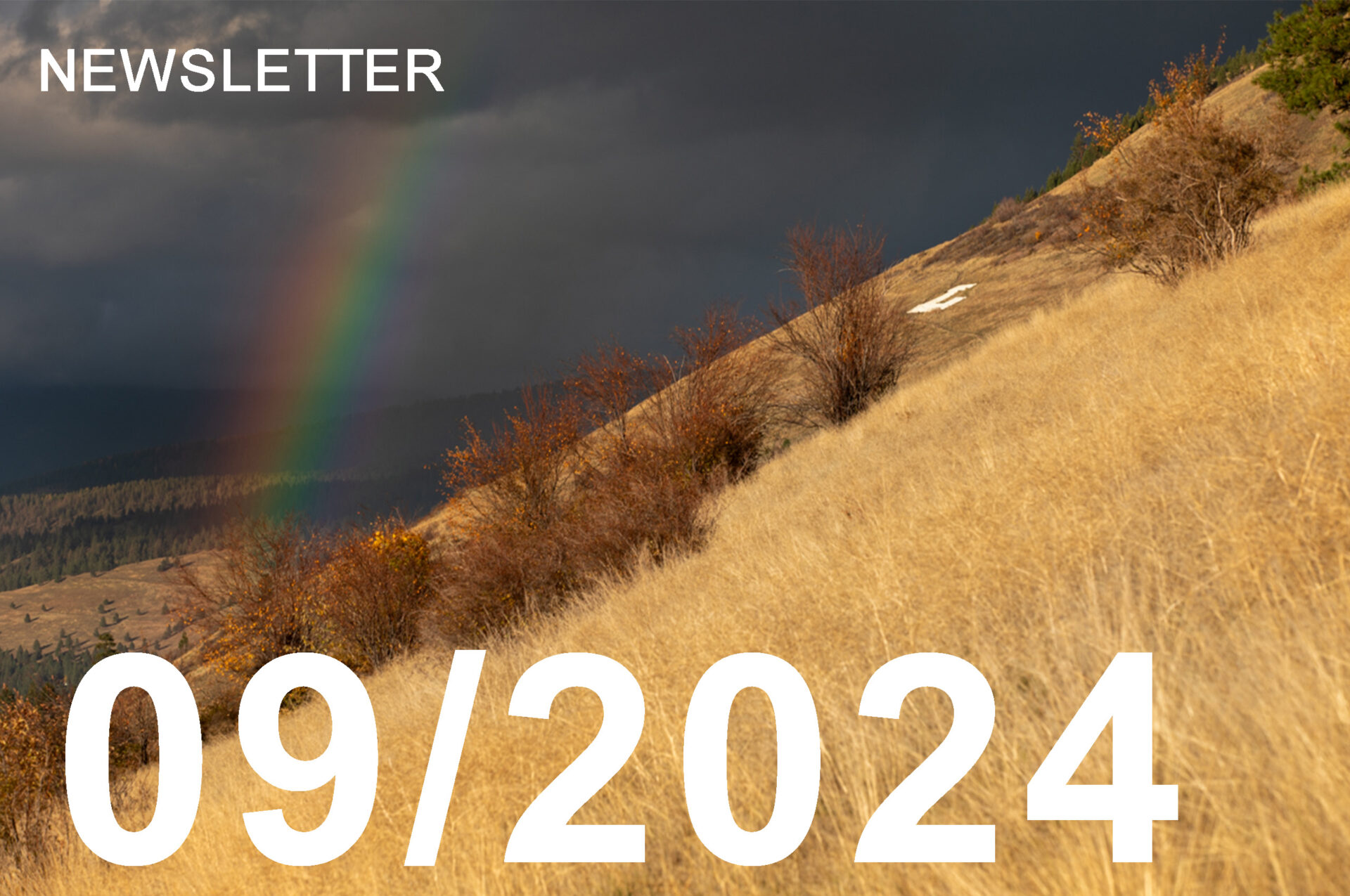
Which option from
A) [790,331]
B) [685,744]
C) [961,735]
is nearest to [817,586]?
[685,744]

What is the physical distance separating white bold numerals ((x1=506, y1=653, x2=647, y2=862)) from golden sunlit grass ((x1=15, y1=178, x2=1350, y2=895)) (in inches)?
4.0

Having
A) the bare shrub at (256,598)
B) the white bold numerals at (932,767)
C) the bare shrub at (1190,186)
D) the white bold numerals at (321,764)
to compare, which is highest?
the bare shrub at (1190,186)

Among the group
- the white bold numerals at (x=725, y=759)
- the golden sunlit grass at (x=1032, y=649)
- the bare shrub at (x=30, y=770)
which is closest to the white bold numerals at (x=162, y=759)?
the golden sunlit grass at (x=1032, y=649)

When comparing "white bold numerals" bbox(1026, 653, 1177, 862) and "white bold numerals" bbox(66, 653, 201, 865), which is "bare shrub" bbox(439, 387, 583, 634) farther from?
"white bold numerals" bbox(1026, 653, 1177, 862)

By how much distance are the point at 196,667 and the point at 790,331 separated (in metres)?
64.9

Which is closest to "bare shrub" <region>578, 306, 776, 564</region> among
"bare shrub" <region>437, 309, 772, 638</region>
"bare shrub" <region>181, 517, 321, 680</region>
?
"bare shrub" <region>437, 309, 772, 638</region>

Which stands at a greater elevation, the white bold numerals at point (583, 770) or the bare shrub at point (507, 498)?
the white bold numerals at point (583, 770)

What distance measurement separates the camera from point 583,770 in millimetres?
4957

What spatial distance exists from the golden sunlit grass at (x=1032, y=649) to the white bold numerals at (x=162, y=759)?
0.33m

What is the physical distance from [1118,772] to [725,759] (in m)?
2.14

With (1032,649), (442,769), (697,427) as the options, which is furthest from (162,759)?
(697,427)

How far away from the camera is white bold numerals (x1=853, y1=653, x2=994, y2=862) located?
2998 mm

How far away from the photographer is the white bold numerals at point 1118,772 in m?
2.61

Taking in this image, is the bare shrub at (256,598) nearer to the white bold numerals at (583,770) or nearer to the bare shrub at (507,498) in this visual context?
the bare shrub at (507,498)
